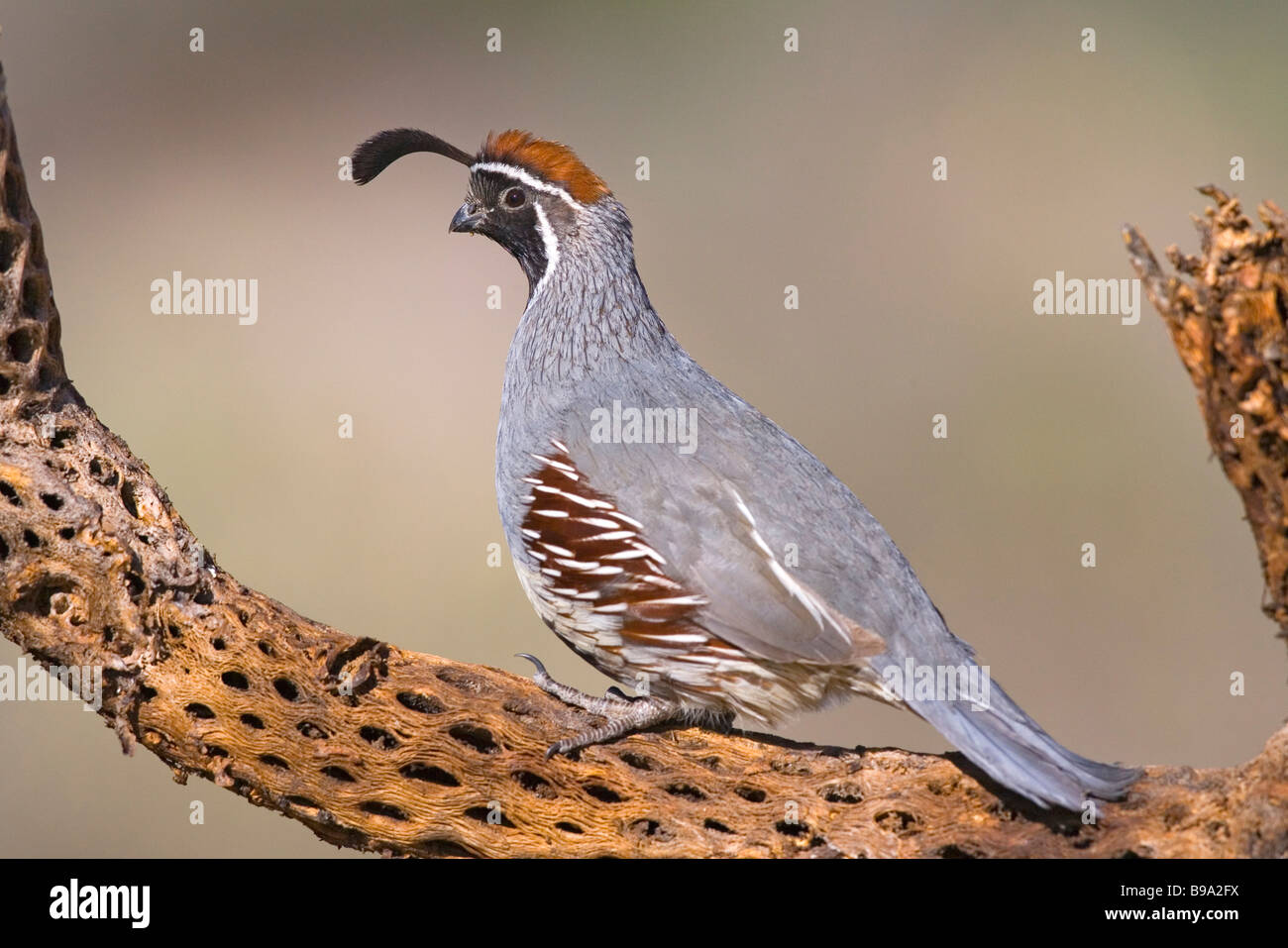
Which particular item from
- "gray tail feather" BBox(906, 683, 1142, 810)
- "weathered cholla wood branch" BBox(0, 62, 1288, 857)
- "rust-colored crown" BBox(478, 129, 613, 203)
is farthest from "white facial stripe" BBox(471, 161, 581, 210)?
"gray tail feather" BBox(906, 683, 1142, 810)

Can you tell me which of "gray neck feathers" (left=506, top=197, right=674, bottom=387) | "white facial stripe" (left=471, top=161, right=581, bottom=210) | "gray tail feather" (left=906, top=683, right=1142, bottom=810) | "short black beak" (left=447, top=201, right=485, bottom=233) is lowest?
"gray tail feather" (left=906, top=683, right=1142, bottom=810)

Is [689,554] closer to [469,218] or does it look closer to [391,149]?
[469,218]

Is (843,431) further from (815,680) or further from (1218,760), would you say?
(815,680)

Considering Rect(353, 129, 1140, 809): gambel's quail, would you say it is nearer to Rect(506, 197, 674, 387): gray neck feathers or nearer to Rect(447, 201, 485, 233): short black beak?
Rect(506, 197, 674, 387): gray neck feathers

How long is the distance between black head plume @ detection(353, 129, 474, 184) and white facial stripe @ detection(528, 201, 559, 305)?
43 centimetres

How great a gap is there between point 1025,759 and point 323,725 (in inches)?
85.6

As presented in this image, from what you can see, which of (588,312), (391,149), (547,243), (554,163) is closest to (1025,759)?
(588,312)

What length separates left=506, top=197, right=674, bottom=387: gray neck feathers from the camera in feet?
15.9

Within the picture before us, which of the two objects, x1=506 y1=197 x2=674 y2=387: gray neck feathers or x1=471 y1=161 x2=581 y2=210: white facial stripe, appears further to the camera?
x1=471 y1=161 x2=581 y2=210: white facial stripe

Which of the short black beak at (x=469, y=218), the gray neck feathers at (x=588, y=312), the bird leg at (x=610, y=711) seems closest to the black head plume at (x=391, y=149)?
the short black beak at (x=469, y=218)

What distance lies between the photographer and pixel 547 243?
5.05 m

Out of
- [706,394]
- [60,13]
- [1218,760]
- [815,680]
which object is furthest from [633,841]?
[60,13]

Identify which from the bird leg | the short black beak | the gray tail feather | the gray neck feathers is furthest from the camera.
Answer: the short black beak

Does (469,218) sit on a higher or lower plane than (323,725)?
higher
